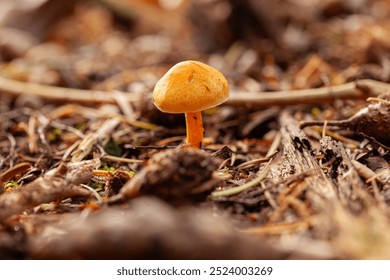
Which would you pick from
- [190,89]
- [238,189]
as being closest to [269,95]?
[190,89]

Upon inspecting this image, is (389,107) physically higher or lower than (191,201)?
higher

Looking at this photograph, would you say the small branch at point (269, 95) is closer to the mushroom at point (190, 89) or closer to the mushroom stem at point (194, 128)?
the mushroom stem at point (194, 128)

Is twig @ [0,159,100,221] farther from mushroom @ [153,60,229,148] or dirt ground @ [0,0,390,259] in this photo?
mushroom @ [153,60,229,148]

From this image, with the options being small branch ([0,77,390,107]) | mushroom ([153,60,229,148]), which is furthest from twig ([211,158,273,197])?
small branch ([0,77,390,107])

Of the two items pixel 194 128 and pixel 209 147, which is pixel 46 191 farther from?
pixel 209 147
